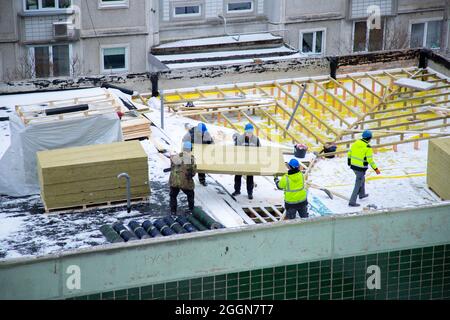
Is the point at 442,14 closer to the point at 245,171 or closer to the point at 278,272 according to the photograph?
the point at 245,171

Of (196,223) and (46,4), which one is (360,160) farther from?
(46,4)

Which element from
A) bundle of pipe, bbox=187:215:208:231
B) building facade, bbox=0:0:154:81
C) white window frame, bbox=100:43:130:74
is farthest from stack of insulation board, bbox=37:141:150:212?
white window frame, bbox=100:43:130:74

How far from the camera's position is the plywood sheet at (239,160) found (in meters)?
22.6

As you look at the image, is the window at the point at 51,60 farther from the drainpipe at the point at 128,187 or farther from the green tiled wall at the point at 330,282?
the green tiled wall at the point at 330,282

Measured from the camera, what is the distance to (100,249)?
15789mm

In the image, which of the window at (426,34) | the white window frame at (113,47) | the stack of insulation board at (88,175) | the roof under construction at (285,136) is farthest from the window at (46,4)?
the stack of insulation board at (88,175)

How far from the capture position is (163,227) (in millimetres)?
20203

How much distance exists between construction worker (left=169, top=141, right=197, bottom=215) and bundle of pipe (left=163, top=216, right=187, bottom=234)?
0.80 m

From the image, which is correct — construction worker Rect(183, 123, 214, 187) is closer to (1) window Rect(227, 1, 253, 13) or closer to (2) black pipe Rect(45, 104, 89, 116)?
(2) black pipe Rect(45, 104, 89, 116)

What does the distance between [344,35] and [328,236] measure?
32.8 m

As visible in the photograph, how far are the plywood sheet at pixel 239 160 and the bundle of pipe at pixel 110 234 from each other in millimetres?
2891

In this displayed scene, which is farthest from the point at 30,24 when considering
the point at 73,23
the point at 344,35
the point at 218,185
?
the point at 218,185

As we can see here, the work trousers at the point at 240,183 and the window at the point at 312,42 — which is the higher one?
the work trousers at the point at 240,183

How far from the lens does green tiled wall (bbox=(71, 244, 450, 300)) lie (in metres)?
16.5
